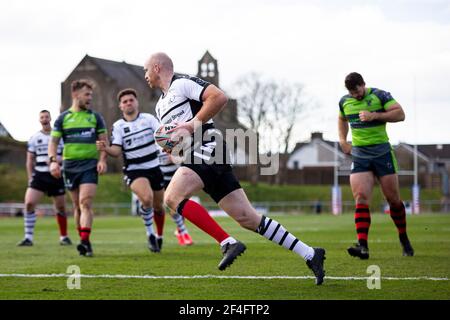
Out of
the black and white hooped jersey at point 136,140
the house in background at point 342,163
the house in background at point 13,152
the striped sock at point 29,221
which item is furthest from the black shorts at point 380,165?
the house in background at point 342,163

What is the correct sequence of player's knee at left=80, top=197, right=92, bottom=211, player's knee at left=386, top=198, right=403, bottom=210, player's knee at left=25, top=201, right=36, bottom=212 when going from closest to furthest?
player's knee at left=386, top=198, right=403, bottom=210 < player's knee at left=80, top=197, right=92, bottom=211 < player's knee at left=25, top=201, right=36, bottom=212

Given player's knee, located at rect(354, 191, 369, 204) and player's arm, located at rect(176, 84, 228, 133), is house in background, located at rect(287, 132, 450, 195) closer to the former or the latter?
player's knee, located at rect(354, 191, 369, 204)

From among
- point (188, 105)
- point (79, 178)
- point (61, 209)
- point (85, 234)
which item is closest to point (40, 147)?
point (61, 209)

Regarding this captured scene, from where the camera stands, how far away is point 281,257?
11.0 m

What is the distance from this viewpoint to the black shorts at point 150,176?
12750 mm

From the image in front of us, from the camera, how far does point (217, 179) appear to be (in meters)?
7.65

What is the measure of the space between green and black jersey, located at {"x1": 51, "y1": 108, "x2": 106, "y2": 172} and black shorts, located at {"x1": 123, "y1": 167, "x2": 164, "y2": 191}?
0.57m

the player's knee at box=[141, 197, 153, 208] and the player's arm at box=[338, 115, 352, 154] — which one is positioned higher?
the player's arm at box=[338, 115, 352, 154]

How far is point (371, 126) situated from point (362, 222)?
4.20ft

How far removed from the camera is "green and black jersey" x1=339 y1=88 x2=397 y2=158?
1097 centimetres

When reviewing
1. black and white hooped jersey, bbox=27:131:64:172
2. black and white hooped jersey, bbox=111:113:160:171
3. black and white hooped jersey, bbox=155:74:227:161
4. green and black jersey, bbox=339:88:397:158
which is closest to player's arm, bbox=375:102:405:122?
green and black jersey, bbox=339:88:397:158

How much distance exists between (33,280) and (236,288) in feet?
7.23

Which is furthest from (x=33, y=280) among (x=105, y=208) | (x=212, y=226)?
(x=105, y=208)
